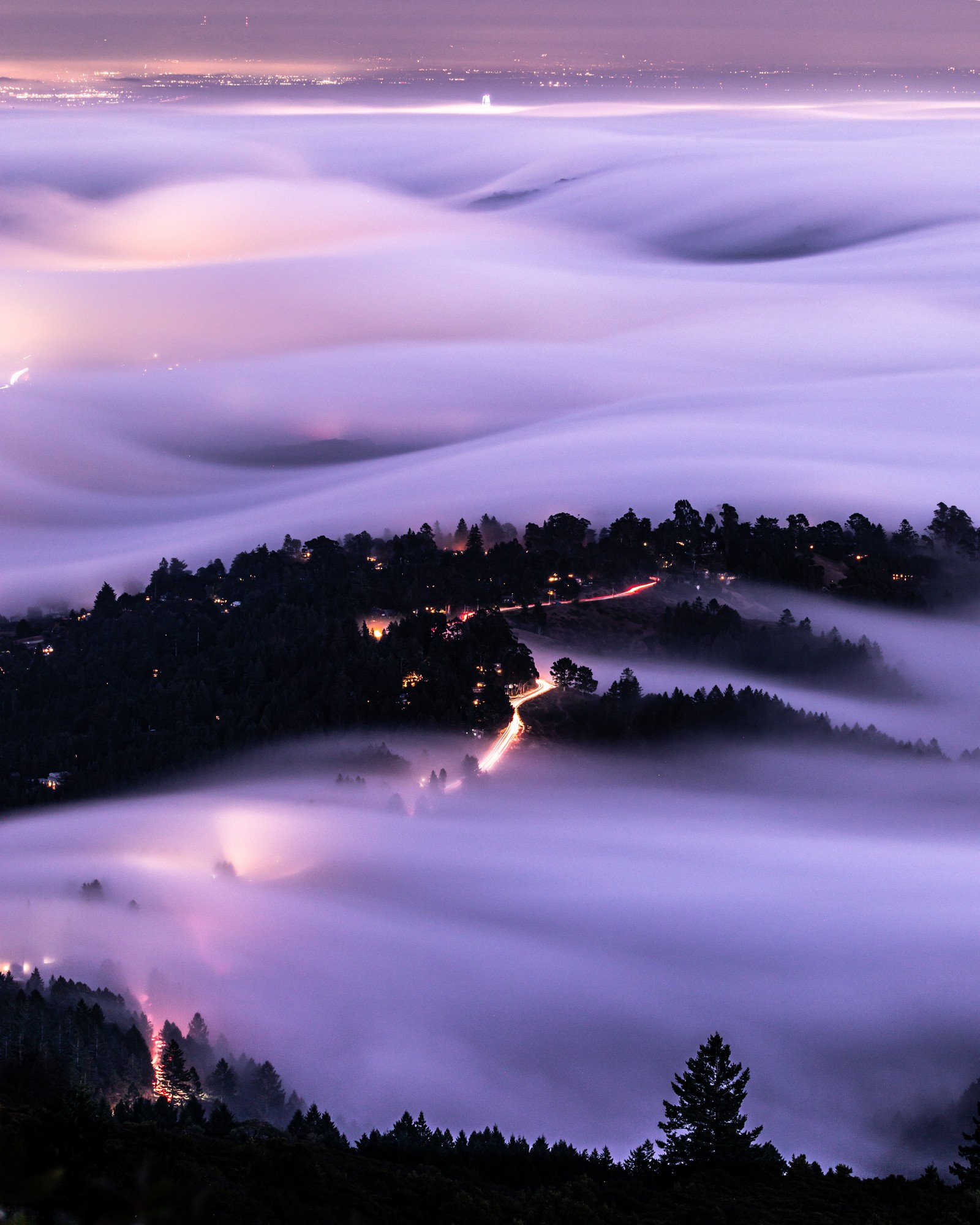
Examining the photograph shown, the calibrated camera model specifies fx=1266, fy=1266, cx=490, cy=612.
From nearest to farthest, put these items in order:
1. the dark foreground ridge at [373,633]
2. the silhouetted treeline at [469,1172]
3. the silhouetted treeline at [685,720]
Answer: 1. the silhouetted treeline at [469,1172]
2. the silhouetted treeline at [685,720]
3. the dark foreground ridge at [373,633]

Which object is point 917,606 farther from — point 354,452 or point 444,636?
point 354,452

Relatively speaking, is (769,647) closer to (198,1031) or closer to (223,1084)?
(198,1031)

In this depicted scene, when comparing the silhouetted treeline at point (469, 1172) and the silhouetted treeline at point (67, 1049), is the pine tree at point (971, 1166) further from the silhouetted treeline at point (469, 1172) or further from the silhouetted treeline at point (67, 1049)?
the silhouetted treeline at point (67, 1049)

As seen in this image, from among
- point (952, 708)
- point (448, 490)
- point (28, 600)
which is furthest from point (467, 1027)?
point (448, 490)

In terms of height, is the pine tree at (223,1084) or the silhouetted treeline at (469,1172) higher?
the pine tree at (223,1084)

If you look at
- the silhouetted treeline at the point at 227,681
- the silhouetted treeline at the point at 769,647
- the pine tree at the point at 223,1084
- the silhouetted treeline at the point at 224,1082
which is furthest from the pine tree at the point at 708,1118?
the silhouetted treeline at the point at 769,647

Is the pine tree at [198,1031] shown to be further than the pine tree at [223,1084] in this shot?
Yes

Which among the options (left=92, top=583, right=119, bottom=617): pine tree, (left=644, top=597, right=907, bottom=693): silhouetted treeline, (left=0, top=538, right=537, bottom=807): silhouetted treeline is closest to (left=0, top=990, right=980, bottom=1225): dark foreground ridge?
(left=0, top=538, right=537, bottom=807): silhouetted treeline
